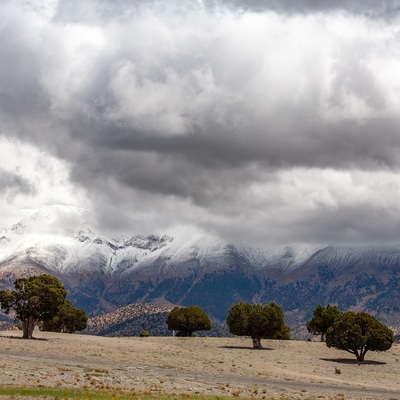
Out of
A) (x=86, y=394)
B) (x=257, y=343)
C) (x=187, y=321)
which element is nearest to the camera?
(x=86, y=394)

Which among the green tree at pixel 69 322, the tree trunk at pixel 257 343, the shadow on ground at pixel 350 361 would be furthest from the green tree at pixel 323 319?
the green tree at pixel 69 322

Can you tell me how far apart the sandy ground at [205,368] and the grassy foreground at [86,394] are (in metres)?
3.90

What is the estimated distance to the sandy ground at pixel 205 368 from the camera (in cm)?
6281

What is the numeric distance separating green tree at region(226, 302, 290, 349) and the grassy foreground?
261ft

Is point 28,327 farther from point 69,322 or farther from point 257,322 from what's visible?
point 69,322

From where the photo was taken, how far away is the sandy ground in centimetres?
6281

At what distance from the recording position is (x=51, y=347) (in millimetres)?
100375

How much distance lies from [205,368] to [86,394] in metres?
39.0

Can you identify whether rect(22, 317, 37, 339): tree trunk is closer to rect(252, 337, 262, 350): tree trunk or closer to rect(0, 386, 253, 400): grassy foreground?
rect(252, 337, 262, 350): tree trunk

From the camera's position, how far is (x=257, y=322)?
13462cm

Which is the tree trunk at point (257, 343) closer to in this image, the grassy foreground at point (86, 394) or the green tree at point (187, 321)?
the green tree at point (187, 321)

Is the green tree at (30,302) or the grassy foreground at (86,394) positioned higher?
the green tree at (30,302)

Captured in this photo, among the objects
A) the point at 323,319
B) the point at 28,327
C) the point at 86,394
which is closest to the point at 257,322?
the point at 323,319

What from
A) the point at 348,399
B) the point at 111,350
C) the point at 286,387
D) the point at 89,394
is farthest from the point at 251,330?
the point at 89,394
